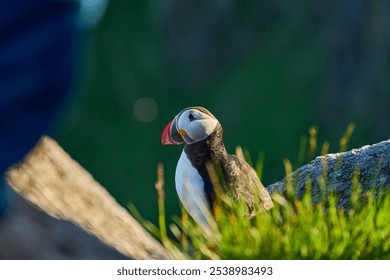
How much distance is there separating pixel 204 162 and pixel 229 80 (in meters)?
13.6

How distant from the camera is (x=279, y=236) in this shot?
3684 mm

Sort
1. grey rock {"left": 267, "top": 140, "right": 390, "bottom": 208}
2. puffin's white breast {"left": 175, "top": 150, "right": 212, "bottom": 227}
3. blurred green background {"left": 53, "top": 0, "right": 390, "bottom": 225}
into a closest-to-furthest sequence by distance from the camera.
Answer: puffin's white breast {"left": 175, "top": 150, "right": 212, "bottom": 227}, grey rock {"left": 267, "top": 140, "right": 390, "bottom": 208}, blurred green background {"left": 53, "top": 0, "right": 390, "bottom": 225}

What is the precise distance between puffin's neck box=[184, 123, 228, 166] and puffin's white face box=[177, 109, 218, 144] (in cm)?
2

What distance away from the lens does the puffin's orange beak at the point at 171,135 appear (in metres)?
4.11

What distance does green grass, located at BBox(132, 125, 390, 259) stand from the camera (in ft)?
11.9

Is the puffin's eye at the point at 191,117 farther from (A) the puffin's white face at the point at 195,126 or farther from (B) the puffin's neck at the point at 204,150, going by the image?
(B) the puffin's neck at the point at 204,150

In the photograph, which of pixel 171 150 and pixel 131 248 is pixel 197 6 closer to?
pixel 171 150

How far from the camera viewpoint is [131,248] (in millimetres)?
3193

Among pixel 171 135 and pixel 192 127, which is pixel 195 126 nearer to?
pixel 192 127

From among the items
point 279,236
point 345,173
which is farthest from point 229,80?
point 279,236

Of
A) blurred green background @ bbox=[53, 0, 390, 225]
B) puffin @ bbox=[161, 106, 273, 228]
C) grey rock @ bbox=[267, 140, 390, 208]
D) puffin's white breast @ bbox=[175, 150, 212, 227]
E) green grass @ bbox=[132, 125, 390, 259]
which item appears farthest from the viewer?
blurred green background @ bbox=[53, 0, 390, 225]

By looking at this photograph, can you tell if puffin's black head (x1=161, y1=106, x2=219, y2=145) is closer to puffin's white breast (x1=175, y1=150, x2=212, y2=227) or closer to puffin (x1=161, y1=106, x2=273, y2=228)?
puffin (x1=161, y1=106, x2=273, y2=228)

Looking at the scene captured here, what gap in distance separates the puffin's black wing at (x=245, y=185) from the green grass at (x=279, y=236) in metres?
0.13

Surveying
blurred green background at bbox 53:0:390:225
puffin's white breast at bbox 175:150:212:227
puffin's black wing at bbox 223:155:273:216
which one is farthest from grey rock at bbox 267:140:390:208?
blurred green background at bbox 53:0:390:225
